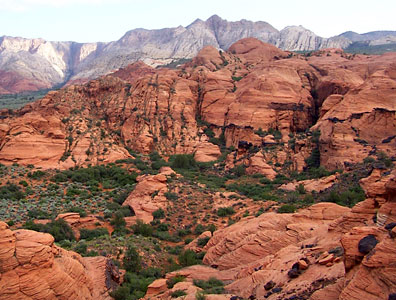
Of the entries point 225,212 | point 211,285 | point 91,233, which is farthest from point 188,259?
point 225,212

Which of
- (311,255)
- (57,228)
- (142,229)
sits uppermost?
(311,255)

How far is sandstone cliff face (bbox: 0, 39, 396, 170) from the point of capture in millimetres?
44875

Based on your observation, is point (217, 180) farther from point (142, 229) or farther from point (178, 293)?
point (178, 293)

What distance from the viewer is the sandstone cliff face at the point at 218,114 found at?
147 ft

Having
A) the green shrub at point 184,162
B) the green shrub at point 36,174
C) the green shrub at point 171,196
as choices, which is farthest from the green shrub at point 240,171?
the green shrub at point 36,174

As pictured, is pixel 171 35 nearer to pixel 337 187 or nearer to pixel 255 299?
pixel 337 187

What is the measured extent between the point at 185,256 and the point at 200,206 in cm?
1308

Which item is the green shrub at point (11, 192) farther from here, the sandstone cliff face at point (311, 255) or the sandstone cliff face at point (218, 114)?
the sandstone cliff face at point (311, 255)

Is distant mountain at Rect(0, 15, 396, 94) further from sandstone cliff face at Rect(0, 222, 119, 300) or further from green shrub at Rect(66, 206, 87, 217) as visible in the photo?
sandstone cliff face at Rect(0, 222, 119, 300)

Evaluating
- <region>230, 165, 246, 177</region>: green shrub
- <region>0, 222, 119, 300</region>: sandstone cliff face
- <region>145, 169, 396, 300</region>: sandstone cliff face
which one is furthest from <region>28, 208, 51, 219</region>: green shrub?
<region>230, 165, 246, 177</region>: green shrub

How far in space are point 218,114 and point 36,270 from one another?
50364mm

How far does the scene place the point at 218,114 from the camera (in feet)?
209

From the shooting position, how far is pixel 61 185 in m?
41.0

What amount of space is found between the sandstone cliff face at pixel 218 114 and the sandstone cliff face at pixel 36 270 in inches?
1203
